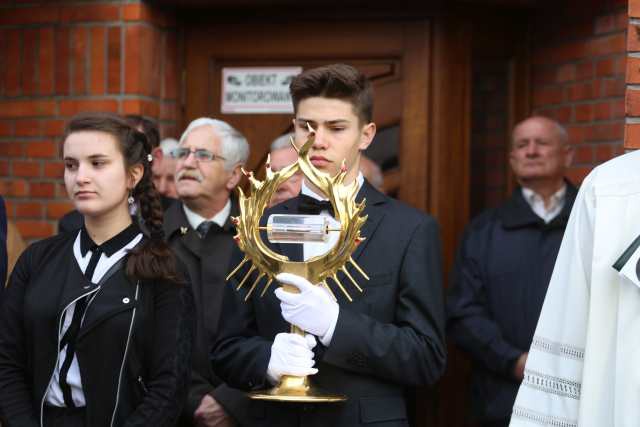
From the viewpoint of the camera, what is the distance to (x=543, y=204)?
5020mm

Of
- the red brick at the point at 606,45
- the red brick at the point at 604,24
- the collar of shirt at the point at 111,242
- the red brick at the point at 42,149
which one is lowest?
the collar of shirt at the point at 111,242

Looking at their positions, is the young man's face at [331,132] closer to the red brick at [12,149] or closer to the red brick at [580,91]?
the red brick at [580,91]

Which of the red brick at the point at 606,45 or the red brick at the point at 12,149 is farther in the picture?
the red brick at the point at 12,149

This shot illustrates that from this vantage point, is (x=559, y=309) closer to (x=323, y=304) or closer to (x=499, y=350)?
(x=323, y=304)

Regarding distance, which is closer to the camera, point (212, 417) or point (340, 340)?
point (340, 340)

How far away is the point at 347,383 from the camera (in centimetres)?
336

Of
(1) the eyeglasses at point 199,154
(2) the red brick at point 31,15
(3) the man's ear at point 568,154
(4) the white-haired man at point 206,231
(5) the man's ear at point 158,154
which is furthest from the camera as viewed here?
(2) the red brick at point 31,15

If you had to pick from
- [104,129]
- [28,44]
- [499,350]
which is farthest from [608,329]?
[28,44]

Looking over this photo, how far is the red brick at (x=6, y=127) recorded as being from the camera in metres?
5.33

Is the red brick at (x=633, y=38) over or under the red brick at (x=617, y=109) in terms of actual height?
over

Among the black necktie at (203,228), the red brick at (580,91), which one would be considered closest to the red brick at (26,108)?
the black necktie at (203,228)

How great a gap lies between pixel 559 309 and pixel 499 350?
191 centimetres

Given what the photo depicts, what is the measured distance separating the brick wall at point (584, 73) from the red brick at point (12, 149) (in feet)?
8.05

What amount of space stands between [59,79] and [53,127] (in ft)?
0.72
